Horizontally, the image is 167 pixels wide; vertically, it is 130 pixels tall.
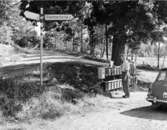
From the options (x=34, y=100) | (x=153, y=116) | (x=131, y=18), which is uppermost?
(x=131, y=18)

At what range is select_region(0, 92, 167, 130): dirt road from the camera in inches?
278

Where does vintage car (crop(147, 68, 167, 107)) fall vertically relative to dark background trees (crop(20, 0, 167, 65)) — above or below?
below

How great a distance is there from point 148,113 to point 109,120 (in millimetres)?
1889

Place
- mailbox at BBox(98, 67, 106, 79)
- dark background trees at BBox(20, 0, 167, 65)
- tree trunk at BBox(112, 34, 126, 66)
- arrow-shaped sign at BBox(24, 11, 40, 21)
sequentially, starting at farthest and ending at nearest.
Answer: tree trunk at BBox(112, 34, 126, 66)
dark background trees at BBox(20, 0, 167, 65)
mailbox at BBox(98, 67, 106, 79)
arrow-shaped sign at BBox(24, 11, 40, 21)

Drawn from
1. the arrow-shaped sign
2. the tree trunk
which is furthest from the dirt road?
the tree trunk

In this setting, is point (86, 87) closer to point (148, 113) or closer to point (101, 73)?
point (101, 73)

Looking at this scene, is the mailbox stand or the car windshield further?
the mailbox stand

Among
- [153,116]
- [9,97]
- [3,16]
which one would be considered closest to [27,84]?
[9,97]

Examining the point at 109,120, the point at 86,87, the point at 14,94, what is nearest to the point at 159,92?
the point at 109,120

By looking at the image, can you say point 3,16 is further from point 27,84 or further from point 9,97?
point 9,97

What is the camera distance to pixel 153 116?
28.5 ft

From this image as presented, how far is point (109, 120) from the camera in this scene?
26.1 ft

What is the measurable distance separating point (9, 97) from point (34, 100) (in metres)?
0.78

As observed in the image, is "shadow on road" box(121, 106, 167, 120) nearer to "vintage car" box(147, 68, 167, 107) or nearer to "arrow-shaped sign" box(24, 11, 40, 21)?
"vintage car" box(147, 68, 167, 107)
